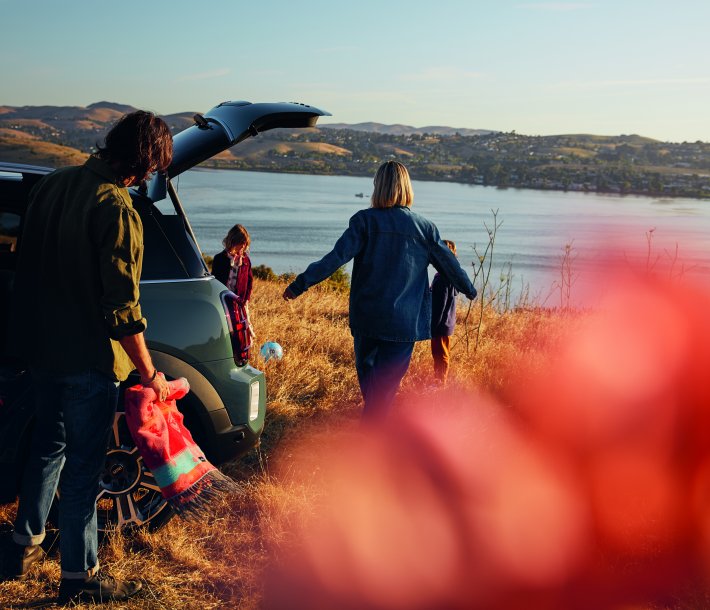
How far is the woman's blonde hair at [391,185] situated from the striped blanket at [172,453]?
163 cm

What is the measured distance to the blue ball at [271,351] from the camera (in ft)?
21.4

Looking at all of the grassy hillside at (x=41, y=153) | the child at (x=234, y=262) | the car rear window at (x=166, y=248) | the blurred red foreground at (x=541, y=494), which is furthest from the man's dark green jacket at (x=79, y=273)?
the grassy hillside at (x=41, y=153)

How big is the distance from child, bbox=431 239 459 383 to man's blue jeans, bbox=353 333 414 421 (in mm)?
1792

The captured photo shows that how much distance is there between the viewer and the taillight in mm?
3594

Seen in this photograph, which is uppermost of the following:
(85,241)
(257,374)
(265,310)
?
(85,241)

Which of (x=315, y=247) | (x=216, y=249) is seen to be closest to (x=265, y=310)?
(x=216, y=249)

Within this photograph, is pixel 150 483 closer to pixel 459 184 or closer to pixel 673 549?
pixel 673 549

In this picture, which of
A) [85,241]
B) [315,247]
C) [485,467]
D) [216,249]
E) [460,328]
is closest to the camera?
[85,241]

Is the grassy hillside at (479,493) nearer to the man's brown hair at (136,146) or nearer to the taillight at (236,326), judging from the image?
the taillight at (236,326)

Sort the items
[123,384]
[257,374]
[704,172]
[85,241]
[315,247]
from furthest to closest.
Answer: [704,172] < [315,247] < [257,374] < [123,384] < [85,241]

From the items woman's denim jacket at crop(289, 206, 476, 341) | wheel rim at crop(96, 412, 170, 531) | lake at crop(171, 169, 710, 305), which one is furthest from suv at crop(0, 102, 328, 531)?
lake at crop(171, 169, 710, 305)

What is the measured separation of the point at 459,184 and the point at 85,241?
549 feet

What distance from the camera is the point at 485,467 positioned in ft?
15.5

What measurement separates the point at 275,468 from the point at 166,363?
1.45 metres
